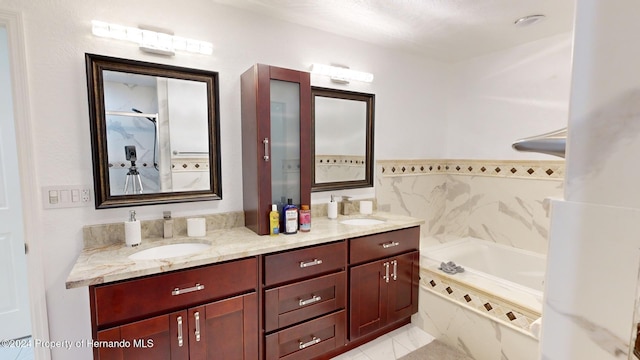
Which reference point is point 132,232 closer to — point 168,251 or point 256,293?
point 168,251

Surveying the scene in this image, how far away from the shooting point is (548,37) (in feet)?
8.35

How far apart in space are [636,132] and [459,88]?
3209 millimetres

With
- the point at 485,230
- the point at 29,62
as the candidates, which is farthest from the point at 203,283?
the point at 485,230

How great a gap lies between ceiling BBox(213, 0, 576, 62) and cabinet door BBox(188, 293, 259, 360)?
73.1 inches

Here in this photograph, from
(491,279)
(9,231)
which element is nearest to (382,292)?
(491,279)

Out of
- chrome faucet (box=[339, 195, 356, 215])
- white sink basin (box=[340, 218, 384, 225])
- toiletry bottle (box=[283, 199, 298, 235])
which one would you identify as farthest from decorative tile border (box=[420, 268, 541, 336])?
toiletry bottle (box=[283, 199, 298, 235])

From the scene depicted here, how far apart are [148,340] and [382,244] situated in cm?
150

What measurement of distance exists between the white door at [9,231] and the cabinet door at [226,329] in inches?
70.7

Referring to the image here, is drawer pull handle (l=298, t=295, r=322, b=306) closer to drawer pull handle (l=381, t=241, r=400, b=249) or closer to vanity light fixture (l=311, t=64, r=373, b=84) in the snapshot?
drawer pull handle (l=381, t=241, r=400, b=249)

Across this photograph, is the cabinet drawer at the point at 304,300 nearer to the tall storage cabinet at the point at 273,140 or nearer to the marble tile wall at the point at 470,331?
the tall storage cabinet at the point at 273,140

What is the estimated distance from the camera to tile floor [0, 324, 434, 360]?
2.12m

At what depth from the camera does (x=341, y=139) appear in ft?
8.59

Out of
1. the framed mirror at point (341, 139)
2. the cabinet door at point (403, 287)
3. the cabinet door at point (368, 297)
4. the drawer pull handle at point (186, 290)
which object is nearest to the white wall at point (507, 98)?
the framed mirror at point (341, 139)

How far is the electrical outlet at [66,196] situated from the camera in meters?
1.62
